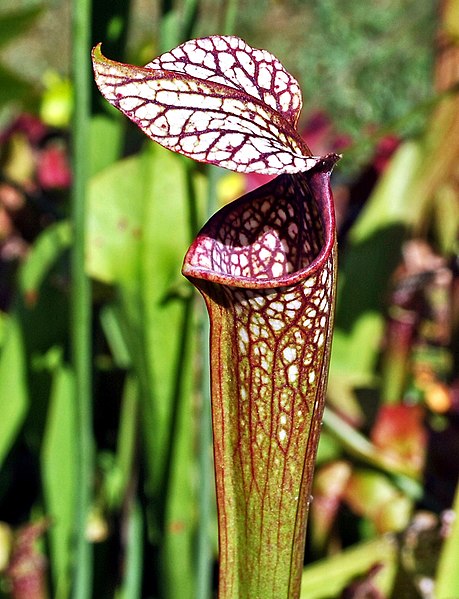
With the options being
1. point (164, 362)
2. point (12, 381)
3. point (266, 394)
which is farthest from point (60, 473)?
point (266, 394)

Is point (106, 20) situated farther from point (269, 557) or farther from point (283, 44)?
point (283, 44)

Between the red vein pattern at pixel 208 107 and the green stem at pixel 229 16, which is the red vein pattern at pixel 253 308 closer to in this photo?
the red vein pattern at pixel 208 107

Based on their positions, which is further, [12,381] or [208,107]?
[12,381]

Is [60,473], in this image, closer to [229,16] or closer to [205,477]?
[205,477]

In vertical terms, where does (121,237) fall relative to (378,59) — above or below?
below

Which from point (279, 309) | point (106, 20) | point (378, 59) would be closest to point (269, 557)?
point (279, 309)

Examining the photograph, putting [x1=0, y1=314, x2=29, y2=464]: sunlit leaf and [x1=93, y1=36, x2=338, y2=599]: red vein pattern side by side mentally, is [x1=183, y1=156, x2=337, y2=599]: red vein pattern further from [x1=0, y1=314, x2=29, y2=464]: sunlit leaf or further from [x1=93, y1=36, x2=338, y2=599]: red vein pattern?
[x1=0, y1=314, x2=29, y2=464]: sunlit leaf
